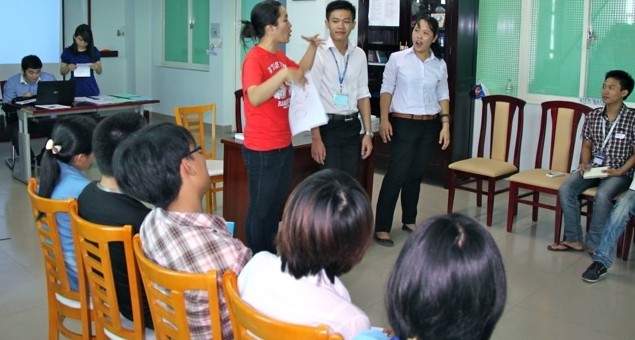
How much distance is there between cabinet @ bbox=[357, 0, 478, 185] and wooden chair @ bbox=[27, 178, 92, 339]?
3929mm

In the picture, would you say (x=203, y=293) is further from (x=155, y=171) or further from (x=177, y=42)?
(x=177, y=42)

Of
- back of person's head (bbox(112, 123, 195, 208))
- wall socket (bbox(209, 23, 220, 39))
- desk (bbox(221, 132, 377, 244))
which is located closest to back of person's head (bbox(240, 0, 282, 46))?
desk (bbox(221, 132, 377, 244))

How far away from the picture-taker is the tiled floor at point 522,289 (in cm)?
299

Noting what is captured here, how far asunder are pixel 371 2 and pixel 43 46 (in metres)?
4.35

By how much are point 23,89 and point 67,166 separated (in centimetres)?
394

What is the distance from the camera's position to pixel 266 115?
3.05 metres

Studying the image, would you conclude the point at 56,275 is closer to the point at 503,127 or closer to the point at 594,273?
the point at 594,273

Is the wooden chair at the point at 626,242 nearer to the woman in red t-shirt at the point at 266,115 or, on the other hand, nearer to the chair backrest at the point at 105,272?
the woman in red t-shirt at the point at 266,115

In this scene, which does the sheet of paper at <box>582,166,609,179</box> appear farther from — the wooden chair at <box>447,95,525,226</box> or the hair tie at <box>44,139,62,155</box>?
the hair tie at <box>44,139,62,155</box>

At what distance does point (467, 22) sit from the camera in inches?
218

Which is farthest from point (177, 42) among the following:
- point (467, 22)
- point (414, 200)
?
point (414, 200)

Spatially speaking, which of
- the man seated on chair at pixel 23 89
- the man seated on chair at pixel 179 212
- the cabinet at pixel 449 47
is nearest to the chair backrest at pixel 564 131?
the cabinet at pixel 449 47

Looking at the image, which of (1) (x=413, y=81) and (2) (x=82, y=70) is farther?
(2) (x=82, y=70)

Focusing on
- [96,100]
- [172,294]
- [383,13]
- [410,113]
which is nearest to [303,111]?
[410,113]
